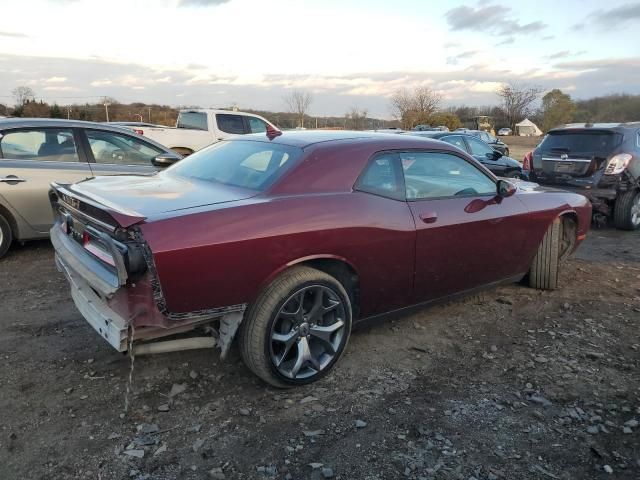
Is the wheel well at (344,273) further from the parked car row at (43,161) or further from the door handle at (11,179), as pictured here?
the door handle at (11,179)

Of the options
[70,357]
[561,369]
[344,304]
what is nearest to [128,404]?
[70,357]

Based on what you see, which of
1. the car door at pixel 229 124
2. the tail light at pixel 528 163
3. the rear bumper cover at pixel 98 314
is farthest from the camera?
the car door at pixel 229 124

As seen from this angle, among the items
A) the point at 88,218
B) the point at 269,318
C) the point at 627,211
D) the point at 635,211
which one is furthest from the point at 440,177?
the point at 635,211

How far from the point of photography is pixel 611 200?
7836mm

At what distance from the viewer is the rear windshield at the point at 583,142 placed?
7703 mm

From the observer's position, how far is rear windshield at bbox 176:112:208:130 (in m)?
12.6

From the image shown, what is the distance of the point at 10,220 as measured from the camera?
5.59 metres

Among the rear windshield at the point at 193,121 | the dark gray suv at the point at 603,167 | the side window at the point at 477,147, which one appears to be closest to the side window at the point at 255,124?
the rear windshield at the point at 193,121

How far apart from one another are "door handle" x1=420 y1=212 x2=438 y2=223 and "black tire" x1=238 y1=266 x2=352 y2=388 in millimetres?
900

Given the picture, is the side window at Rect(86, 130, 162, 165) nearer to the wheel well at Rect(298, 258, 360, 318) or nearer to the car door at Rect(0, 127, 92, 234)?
the car door at Rect(0, 127, 92, 234)

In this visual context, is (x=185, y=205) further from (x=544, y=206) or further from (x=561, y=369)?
(x=544, y=206)

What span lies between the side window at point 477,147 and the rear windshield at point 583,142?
2.66m

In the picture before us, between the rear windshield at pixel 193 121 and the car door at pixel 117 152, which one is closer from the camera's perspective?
the car door at pixel 117 152

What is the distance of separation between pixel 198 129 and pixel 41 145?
6.99m
